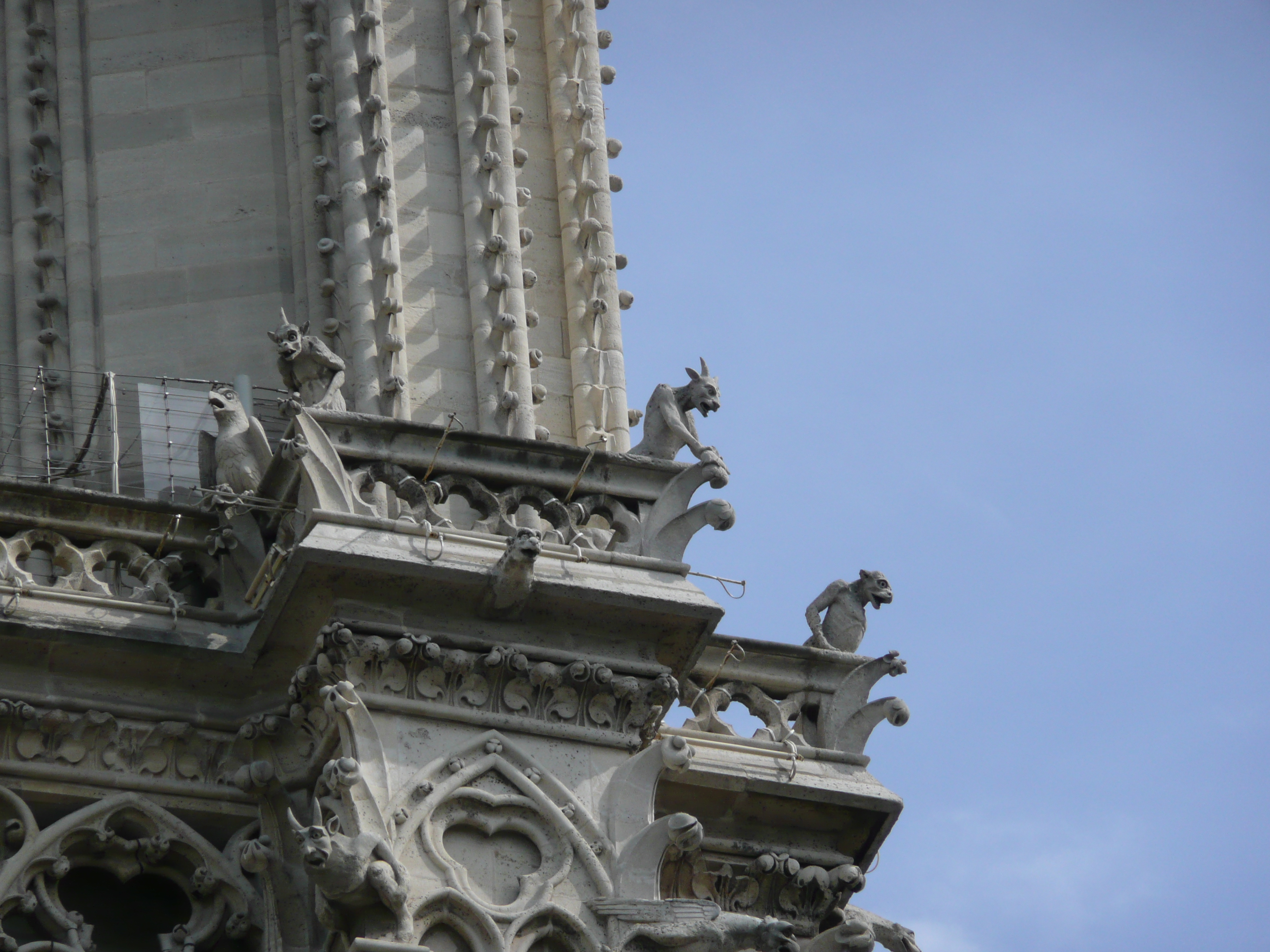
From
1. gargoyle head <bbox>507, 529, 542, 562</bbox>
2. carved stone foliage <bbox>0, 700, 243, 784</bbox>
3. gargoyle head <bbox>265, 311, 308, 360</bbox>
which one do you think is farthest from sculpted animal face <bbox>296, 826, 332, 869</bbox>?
gargoyle head <bbox>265, 311, 308, 360</bbox>

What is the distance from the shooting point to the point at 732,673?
63.2 ft

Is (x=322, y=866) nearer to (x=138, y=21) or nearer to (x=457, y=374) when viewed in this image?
(x=457, y=374)

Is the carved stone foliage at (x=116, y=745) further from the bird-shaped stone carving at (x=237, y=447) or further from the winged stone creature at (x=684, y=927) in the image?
the winged stone creature at (x=684, y=927)

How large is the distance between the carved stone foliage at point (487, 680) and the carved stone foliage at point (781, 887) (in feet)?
3.94

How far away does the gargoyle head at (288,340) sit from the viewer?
18547mm

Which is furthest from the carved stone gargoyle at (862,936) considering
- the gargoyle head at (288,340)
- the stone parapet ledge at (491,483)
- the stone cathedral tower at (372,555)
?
the gargoyle head at (288,340)

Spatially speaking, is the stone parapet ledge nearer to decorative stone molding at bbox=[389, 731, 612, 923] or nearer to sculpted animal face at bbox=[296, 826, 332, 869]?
decorative stone molding at bbox=[389, 731, 612, 923]

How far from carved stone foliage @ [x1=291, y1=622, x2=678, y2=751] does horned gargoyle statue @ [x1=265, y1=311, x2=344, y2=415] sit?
1.63m

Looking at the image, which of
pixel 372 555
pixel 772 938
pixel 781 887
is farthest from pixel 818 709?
pixel 372 555

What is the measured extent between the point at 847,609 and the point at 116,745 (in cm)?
433

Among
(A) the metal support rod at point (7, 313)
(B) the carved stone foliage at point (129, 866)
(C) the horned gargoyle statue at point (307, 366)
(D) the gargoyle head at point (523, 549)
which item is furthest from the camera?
(A) the metal support rod at point (7, 313)

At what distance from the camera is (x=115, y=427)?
2017 cm

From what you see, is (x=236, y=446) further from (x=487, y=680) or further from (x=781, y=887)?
(x=781, y=887)

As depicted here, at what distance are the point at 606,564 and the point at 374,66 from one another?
467cm
